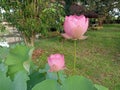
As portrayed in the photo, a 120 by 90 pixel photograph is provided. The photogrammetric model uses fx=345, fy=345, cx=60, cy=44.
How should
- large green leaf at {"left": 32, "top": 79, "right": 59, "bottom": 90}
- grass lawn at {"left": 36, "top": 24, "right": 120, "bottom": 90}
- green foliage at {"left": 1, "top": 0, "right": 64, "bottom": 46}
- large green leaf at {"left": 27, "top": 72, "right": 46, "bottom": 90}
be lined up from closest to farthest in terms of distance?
large green leaf at {"left": 32, "top": 79, "right": 59, "bottom": 90} < large green leaf at {"left": 27, "top": 72, "right": 46, "bottom": 90} < grass lawn at {"left": 36, "top": 24, "right": 120, "bottom": 90} < green foliage at {"left": 1, "top": 0, "right": 64, "bottom": 46}

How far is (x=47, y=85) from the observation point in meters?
0.81

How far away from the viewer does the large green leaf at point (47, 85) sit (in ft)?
2.66

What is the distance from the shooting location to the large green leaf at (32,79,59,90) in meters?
0.81

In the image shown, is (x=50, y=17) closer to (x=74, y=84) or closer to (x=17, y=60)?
(x=17, y=60)

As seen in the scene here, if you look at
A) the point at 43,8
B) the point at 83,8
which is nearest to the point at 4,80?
the point at 43,8

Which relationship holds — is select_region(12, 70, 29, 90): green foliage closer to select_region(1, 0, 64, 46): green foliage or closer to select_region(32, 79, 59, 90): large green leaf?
select_region(32, 79, 59, 90): large green leaf

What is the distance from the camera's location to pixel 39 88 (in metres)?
0.81

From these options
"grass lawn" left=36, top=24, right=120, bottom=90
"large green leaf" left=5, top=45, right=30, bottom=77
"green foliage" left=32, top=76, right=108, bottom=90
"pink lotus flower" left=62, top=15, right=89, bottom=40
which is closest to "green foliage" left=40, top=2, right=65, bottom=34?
"grass lawn" left=36, top=24, right=120, bottom=90

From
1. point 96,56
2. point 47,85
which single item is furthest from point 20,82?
point 96,56

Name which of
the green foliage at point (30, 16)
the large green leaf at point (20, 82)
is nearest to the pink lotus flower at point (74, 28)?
the large green leaf at point (20, 82)

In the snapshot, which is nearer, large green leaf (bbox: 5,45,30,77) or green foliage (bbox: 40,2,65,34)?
large green leaf (bbox: 5,45,30,77)

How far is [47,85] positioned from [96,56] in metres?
7.76

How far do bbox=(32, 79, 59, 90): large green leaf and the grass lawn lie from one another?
383 centimetres

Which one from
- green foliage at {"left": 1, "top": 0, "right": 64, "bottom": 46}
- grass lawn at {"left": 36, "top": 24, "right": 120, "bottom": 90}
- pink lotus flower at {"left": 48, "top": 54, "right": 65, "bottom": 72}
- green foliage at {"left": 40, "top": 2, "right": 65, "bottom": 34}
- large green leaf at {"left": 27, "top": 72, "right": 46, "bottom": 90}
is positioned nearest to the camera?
pink lotus flower at {"left": 48, "top": 54, "right": 65, "bottom": 72}
